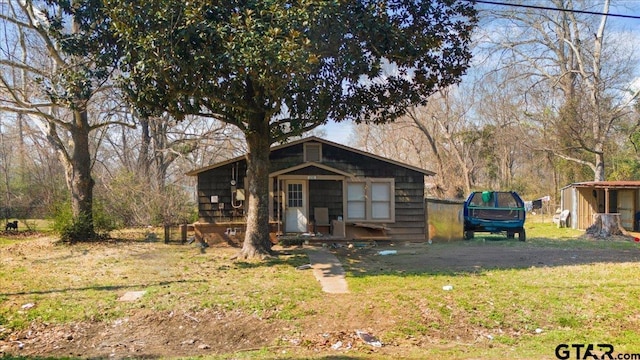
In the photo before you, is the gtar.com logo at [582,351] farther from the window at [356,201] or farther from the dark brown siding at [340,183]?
the window at [356,201]

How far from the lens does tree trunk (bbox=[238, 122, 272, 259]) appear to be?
1209cm

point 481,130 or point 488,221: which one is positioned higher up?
point 481,130

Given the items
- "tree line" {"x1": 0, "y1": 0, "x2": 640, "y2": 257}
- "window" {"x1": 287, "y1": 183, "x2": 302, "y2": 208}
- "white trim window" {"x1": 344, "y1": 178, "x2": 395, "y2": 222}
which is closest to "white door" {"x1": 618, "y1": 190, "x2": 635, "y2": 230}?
"tree line" {"x1": 0, "y1": 0, "x2": 640, "y2": 257}

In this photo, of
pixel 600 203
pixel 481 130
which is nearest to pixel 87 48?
pixel 600 203

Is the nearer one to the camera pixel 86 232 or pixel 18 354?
pixel 18 354

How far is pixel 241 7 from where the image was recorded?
9805 mm

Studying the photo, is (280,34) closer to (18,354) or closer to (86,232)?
(18,354)

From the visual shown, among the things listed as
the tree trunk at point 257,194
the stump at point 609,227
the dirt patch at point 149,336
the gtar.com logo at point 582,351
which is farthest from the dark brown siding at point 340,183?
the gtar.com logo at point 582,351

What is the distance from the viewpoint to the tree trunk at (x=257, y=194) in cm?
1209

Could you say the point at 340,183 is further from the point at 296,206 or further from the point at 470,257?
the point at 470,257

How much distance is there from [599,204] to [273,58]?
828 inches

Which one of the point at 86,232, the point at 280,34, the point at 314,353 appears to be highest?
the point at 280,34

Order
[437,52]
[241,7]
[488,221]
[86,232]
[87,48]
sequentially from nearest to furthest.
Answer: [241,7] < [87,48] < [437,52] < [86,232] < [488,221]

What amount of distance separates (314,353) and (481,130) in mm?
37126
